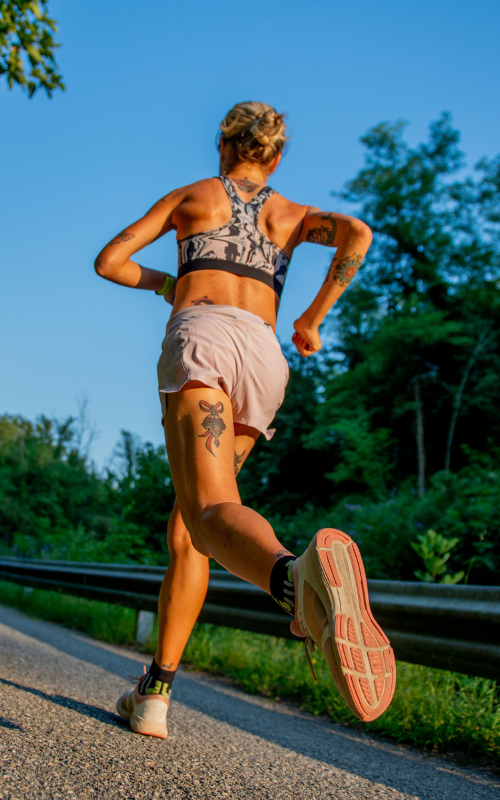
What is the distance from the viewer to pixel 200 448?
5.74 feet

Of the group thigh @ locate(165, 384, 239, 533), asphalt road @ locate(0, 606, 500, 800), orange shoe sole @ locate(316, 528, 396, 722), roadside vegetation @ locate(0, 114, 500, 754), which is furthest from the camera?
roadside vegetation @ locate(0, 114, 500, 754)

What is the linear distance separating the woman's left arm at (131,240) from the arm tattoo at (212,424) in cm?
73

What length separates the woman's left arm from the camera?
7.13ft

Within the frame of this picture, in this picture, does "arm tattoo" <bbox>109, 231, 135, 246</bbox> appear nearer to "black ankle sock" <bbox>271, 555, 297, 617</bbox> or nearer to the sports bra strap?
the sports bra strap

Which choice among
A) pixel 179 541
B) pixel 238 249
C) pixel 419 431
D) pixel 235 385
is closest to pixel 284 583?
pixel 235 385

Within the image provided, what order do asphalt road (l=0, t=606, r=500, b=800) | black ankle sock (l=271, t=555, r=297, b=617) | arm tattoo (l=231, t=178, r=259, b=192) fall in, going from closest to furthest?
1. black ankle sock (l=271, t=555, r=297, b=617)
2. asphalt road (l=0, t=606, r=500, b=800)
3. arm tattoo (l=231, t=178, r=259, b=192)

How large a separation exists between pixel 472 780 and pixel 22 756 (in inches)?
54.7

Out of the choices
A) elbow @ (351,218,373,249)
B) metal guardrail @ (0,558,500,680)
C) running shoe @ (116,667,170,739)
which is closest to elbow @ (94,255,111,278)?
elbow @ (351,218,373,249)

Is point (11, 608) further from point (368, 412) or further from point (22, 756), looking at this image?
point (368, 412)

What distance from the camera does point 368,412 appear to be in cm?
2642

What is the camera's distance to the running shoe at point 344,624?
4.00 ft

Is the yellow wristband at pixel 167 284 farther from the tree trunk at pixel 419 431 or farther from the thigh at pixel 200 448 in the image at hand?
the tree trunk at pixel 419 431

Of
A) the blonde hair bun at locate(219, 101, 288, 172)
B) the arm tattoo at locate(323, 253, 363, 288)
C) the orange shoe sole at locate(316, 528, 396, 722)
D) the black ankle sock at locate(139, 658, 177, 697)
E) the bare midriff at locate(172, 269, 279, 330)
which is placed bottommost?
A: the black ankle sock at locate(139, 658, 177, 697)

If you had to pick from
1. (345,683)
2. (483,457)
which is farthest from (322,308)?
(483,457)
